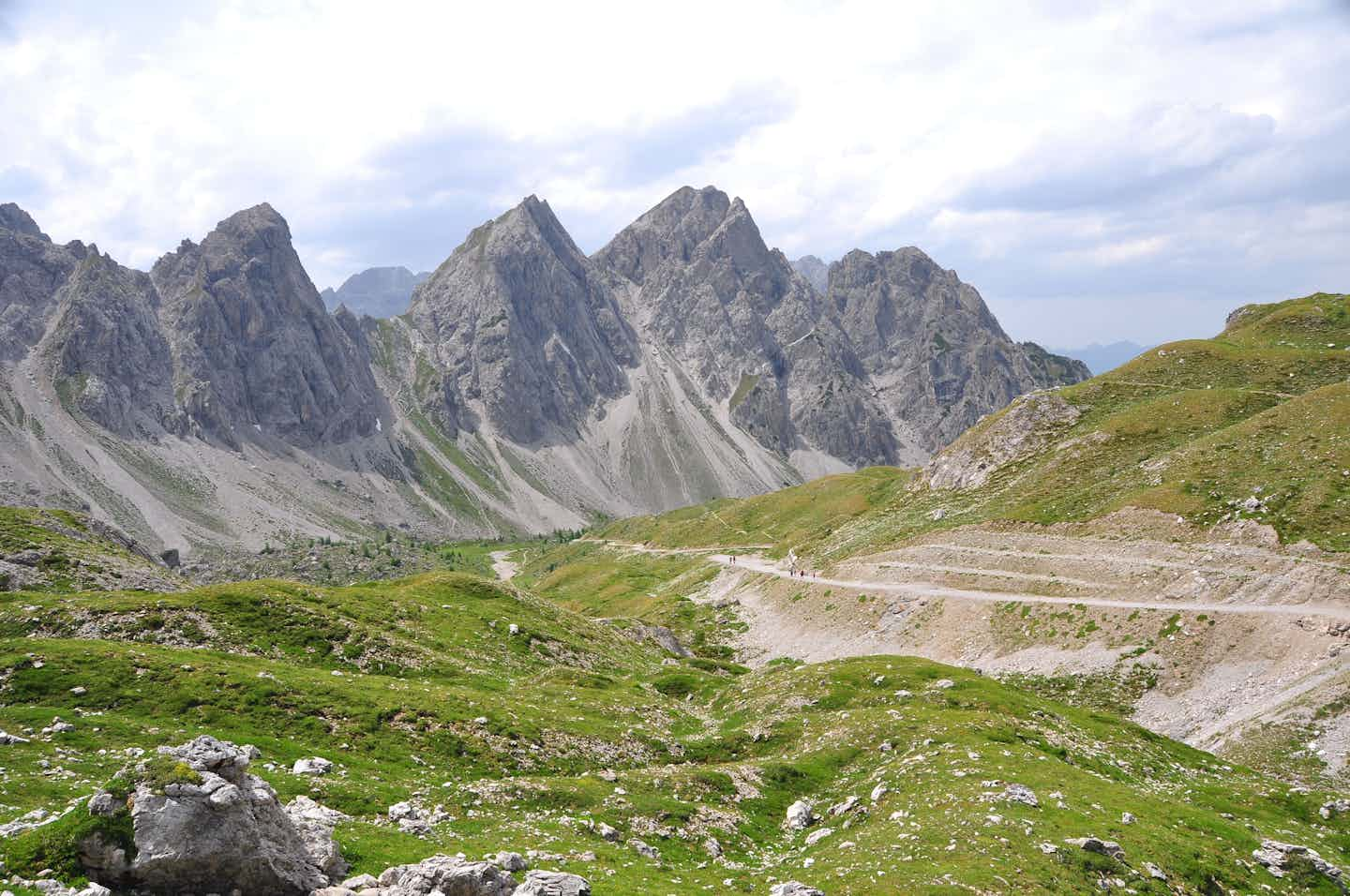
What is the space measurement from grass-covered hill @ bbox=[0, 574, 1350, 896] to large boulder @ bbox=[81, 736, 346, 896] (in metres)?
1.05

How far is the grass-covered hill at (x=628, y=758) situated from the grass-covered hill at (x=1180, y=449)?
39587mm

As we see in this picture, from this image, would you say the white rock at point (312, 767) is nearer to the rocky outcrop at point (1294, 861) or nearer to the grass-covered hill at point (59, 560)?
the rocky outcrop at point (1294, 861)

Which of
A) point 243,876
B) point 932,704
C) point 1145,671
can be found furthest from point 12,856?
point 1145,671

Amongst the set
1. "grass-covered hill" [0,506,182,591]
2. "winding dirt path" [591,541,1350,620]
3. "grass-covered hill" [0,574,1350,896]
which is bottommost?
"winding dirt path" [591,541,1350,620]

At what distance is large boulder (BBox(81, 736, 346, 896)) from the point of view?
1688 centimetres

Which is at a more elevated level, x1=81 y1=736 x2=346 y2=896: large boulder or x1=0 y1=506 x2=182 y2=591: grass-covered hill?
x1=0 y1=506 x2=182 y2=591: grass-covered hill

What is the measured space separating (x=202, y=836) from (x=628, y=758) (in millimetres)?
21948

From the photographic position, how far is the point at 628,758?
120ft

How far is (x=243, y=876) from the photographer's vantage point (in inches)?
694

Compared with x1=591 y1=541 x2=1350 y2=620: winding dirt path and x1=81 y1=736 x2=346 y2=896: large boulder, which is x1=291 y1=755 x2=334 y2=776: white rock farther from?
x1=591 y1=541 x2=1350 y2=620: winding dirt path

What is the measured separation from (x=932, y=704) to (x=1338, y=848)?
734 inches

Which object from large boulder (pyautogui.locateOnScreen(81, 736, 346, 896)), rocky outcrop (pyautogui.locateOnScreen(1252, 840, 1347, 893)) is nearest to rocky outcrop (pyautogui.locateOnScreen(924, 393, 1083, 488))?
rocky outcrop (pyautogui.locateOnScreen(1252, 840, 1347, 893))

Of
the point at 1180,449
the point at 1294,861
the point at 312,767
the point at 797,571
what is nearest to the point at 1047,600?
the point at 1180,449

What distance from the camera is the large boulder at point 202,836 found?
55.4 ft
